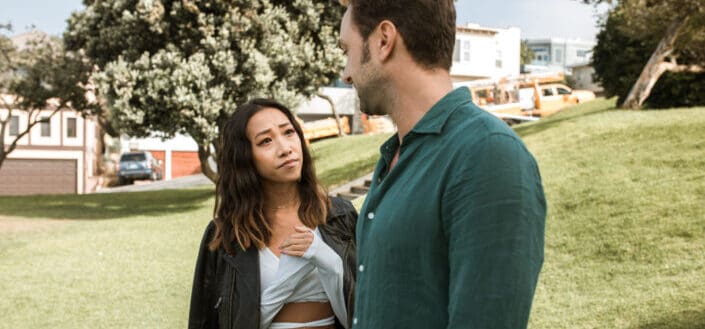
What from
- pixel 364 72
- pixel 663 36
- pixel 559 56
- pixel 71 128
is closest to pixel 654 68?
pixel 663 36

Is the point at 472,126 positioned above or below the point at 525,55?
below

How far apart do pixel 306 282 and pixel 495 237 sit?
2.28m

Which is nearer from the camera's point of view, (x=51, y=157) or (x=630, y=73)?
(x=630, y=73)

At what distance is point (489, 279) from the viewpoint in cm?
163

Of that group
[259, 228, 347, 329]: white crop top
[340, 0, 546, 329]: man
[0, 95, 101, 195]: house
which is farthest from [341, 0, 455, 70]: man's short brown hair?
[0, 95, 101, 195]: house

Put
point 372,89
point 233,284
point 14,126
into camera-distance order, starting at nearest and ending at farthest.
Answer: point 372,89 < point 233,284 < point 14,126

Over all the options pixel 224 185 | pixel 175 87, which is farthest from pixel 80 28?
pixel 224 185

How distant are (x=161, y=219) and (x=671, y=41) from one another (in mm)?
15801

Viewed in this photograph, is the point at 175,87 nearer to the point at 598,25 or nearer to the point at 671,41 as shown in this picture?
the point at 671,41

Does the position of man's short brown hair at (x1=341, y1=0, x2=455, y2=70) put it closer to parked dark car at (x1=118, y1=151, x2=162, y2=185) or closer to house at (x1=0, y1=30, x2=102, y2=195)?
parked dark car at (x1=118, y1=151, x2=162, y2=185)

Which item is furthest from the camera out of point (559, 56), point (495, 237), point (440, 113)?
point (559, 56)

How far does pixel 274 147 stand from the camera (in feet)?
13.5

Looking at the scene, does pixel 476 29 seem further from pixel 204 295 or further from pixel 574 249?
pixel 204 295

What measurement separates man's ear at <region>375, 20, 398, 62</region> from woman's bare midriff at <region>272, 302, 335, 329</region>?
2049 millimetres
